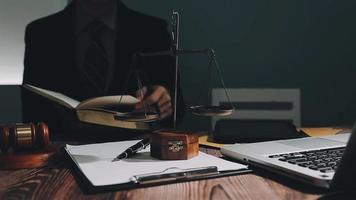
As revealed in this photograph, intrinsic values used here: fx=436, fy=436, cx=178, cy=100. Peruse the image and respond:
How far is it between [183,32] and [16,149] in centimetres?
132


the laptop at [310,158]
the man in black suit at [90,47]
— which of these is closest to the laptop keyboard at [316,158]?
the laptop at [310,158]

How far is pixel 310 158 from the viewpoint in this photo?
84 cm

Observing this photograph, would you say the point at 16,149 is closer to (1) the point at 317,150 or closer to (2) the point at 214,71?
(1) the point at 317,150

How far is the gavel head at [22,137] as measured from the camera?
90cm

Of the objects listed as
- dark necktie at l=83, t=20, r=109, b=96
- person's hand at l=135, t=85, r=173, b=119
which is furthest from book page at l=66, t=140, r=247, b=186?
dark necktie at l=83, t=20, r=109, b=96

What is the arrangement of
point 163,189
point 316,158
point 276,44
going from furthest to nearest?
point 276,44
point 316,158
point 163,189

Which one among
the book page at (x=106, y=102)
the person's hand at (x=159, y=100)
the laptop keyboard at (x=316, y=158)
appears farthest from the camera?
the person's hand at (x=159, y=100)

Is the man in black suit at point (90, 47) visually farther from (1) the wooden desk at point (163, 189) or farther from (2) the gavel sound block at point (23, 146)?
(1) the wooden desk at point (163, 189)

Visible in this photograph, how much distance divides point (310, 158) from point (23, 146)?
0.59m

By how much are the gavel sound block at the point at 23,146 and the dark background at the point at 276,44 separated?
1.28 metres

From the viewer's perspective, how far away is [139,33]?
2.11 m

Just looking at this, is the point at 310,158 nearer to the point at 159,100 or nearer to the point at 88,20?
the point at 159,100

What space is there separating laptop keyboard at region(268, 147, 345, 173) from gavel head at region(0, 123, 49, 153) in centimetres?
49

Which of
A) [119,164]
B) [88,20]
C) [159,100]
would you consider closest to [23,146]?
[119,164]
